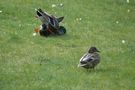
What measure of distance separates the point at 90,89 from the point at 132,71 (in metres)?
2.04

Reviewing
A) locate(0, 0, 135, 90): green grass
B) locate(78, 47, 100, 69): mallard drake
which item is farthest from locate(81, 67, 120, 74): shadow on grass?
locate(78, 47, 100, 69): mallard drake

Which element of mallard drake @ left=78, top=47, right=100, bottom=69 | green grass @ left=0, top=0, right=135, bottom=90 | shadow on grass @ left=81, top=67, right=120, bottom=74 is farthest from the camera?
shadow on grass @ left=81, top=67, right=120, bottom=74

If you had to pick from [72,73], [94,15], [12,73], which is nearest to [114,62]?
[72,73]

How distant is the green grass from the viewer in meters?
12.9

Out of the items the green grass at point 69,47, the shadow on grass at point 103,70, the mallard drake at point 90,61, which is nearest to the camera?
the green grass at point 69,47

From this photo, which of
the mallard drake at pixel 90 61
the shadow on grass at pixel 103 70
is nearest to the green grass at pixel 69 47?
the shadow on grass at pixel 103 70

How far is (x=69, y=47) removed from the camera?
16.4m

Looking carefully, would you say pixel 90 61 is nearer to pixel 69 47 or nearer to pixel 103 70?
pixel 103 70

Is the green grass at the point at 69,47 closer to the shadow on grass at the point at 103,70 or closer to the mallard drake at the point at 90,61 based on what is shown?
the shadow on grass at the point at 103,70

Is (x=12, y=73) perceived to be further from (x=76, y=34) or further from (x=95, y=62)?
(x=76, y=34)

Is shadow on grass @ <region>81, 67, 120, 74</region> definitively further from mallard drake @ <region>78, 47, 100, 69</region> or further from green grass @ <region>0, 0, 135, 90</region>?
mallard drake @ <region>78, 47, 100, 69</region>

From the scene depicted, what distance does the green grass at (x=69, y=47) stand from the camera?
42.3ft

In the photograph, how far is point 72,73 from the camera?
13.5 meters

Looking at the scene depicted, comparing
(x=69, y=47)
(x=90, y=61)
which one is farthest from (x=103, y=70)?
(x=69, y=47)
